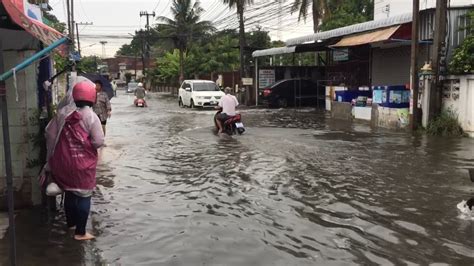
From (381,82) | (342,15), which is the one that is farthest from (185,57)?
(381,82)

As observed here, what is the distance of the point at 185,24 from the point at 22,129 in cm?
4915

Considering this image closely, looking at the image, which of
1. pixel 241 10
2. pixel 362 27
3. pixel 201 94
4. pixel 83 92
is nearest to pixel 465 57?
pixel 362 27

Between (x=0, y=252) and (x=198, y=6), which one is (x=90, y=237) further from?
(x=198, y=6)

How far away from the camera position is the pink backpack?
5352mm

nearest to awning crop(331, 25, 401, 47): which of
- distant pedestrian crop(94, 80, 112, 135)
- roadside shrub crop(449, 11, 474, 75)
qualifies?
roadside shrub crop(449, 11, 474, 75)

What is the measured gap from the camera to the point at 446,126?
583 inches

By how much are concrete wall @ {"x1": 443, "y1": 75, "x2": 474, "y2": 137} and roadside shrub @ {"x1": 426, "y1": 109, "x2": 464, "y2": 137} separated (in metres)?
0.14

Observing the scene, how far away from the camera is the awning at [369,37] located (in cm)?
1788

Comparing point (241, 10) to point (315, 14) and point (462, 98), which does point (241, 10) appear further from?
point (462, 98)

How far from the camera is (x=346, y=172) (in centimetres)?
948

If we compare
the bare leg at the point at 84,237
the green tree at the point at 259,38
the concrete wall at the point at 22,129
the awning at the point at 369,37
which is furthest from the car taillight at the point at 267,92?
the green tree at the point at 259,38

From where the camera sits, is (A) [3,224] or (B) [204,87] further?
(B) [204,87]

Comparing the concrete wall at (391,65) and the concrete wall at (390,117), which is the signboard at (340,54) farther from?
the concrete wall at (390,117)

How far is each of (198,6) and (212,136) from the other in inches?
1612
